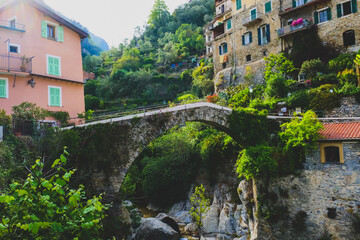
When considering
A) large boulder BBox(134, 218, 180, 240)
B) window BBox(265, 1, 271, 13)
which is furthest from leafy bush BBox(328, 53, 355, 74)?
large boulder BBox(134, 218, 180, 240)

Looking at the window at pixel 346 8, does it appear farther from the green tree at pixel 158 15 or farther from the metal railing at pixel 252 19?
the green tree at pixel 158 15

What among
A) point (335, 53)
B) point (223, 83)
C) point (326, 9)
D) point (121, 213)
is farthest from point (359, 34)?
point (121, 213)

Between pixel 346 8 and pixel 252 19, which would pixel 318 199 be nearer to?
pixel 346 8

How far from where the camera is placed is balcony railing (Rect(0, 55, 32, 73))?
52.4 ft

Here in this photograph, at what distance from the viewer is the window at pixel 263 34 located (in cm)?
2879

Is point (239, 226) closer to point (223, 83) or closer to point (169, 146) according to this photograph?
point (169, 146)

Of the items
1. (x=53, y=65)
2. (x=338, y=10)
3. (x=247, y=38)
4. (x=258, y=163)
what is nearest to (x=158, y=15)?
(x=247, y=38)

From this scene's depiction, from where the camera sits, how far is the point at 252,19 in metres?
29.7

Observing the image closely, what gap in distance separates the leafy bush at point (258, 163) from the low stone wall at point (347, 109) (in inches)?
235

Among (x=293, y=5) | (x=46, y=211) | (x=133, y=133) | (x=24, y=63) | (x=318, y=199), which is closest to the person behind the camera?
(x=46, y=211)

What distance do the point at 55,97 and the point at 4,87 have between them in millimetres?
2960

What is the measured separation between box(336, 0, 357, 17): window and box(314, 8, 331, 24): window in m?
0.74

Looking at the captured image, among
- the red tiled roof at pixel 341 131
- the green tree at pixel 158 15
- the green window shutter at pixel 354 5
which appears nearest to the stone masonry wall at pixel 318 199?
the red tiled roof at pixel 341 131

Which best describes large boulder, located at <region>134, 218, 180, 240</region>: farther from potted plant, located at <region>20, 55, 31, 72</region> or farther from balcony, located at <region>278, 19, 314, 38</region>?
balcony, located at <region>278, 19, 314, 38</region>
